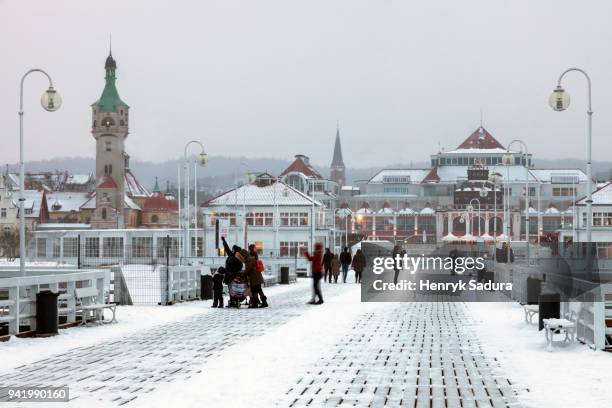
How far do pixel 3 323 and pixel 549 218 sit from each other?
146955mm

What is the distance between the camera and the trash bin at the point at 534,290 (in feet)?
80.6

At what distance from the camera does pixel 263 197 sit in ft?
313

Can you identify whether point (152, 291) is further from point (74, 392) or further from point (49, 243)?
point (49, 243)

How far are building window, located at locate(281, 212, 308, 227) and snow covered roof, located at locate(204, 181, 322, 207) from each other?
1.30 m

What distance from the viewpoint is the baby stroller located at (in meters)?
26.3

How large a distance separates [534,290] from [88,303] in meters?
11.6

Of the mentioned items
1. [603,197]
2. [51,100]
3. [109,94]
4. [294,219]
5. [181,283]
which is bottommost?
[181,283]

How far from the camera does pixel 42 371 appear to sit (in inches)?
527

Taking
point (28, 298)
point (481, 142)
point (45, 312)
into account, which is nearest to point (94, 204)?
point (481, 142)

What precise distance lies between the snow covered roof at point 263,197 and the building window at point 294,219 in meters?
1.30

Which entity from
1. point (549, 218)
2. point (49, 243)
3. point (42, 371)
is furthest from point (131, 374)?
point (549, 218)

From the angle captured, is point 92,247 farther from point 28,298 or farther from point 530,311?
point 530,311

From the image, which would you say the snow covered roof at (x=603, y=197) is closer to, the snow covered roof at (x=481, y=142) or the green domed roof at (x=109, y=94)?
the snow covered roof at (x=481, y=142)

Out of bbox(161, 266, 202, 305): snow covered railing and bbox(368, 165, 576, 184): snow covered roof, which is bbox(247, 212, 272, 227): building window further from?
bbox(368, 165, 576, 184): snow covered roof
